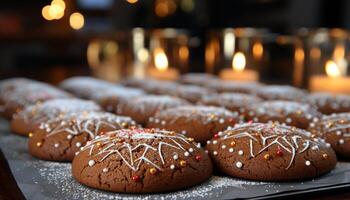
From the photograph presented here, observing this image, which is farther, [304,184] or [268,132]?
[268,132]

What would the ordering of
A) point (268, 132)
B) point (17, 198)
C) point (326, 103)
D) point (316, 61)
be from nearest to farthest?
1. point (17, 198)
2. point (268, 132)
3. point (326, 103)
4. point (316, 61)

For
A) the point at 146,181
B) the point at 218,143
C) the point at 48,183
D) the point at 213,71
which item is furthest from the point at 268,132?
the point at 213,71

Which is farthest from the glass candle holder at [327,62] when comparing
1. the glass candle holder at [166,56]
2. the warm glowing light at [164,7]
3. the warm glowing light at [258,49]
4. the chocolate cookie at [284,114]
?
the warm glowing light at [164,7]

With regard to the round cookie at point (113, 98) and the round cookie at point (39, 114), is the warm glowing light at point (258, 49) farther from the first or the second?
the round cookie at point (39, 114)

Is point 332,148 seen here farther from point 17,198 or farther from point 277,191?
point 17,198

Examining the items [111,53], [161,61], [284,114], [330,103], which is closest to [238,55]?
[161,61]

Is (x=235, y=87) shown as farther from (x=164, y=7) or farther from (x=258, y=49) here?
(x=164, y=7)

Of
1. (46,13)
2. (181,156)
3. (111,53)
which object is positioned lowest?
(111,53)
